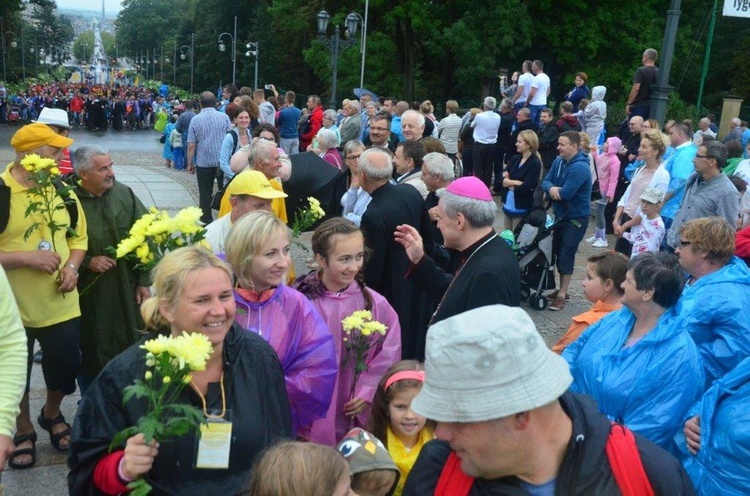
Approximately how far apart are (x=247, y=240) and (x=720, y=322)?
262 centimetres

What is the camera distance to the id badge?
2703 mm

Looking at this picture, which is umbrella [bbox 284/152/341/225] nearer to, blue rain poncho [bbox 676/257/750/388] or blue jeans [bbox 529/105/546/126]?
blue rain poncho [bbox 676/257/750/388]

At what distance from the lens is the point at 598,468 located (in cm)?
191

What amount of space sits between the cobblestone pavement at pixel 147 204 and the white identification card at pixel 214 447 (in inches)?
87.3

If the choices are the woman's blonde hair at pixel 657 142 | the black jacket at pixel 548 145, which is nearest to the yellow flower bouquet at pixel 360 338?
the woman's blonde hair at pixel 657 142

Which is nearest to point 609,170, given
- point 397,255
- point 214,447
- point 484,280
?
point 397,255

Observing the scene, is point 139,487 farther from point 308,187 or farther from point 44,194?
point 308,187

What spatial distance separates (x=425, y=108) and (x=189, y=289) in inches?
516

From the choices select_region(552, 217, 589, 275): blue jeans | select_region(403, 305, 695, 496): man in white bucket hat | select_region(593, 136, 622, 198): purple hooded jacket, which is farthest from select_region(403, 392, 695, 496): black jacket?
select_region(593, 136, 622, 198): purple hooded jacket

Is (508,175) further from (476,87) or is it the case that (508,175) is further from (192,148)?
(476,87)

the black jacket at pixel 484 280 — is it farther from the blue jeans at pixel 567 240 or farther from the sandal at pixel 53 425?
the blue jeans at pixel 567 240

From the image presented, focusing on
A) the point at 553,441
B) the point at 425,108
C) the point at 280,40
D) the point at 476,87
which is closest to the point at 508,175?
the point at 425,108

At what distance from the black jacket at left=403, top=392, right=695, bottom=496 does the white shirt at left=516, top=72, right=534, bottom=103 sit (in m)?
15.9

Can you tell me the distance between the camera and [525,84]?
1741 cm
